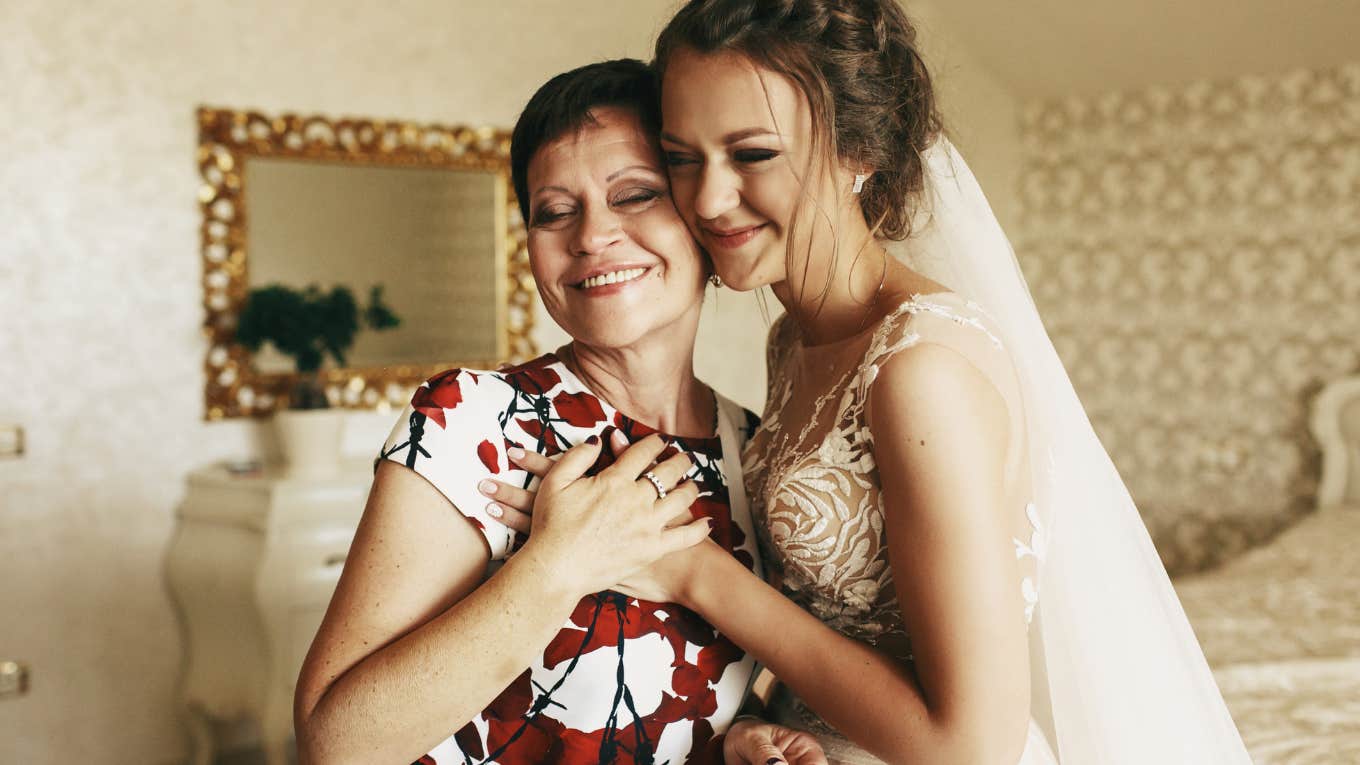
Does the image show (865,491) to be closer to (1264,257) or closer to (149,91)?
(149,91)

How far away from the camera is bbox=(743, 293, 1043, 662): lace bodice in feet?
4.18

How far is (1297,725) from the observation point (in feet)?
7.62

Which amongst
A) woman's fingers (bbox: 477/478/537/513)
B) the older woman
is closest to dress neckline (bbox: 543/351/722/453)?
the older woman

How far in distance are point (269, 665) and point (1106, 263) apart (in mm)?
4040

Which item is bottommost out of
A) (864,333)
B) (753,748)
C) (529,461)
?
(753,748)

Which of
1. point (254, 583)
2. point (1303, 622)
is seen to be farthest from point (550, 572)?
point (1303, 622)

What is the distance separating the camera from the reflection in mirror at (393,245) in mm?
3787

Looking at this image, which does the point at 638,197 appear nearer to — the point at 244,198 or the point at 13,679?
the point at 244,198

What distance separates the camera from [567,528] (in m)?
1.24

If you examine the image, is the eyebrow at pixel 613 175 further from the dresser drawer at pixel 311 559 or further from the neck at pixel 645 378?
the dresser drawer at pixel 311 559

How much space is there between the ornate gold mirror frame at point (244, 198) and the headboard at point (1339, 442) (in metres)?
3.28

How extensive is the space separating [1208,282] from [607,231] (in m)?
4.21

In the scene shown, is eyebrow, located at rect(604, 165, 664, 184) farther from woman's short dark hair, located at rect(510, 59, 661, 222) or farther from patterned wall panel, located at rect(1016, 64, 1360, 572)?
patterned wall panel, located at rect(1016, 64, 1360, 572)

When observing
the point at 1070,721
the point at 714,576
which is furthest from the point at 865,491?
the point at 1070,721
